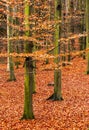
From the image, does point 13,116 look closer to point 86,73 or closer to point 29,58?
point 29,58

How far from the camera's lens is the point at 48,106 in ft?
59.0

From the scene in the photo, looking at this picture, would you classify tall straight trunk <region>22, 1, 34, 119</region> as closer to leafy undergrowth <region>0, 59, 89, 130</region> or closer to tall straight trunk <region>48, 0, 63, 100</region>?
leafy undergrowth <region>0, 59, 89, 130</region>

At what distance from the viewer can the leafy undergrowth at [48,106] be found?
1445 centimetres

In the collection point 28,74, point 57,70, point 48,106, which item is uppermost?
point 28,74

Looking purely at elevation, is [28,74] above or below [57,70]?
above

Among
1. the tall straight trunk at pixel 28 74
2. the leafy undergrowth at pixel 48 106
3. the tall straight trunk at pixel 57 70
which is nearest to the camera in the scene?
the leafy undergrowth at pixel 48 106

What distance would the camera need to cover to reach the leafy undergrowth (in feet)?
47.4

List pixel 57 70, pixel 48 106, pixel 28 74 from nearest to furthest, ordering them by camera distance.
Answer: pixel 28 74 → pixel 48 106 → pixel 57 70

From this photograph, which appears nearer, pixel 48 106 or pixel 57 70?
pixel 48 106

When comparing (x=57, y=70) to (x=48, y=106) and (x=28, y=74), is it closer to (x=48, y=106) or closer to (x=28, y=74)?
(x=48, y=106)

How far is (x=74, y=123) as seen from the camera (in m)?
14.4

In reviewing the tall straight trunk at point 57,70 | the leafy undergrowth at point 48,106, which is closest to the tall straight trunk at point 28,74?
the leafy undergrowth at point 48,106

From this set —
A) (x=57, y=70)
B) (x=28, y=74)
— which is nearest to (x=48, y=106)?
(x=57, y=70)

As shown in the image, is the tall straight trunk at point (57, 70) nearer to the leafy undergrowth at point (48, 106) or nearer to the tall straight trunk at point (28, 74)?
the leafy undergrowth at point (48, 106)
